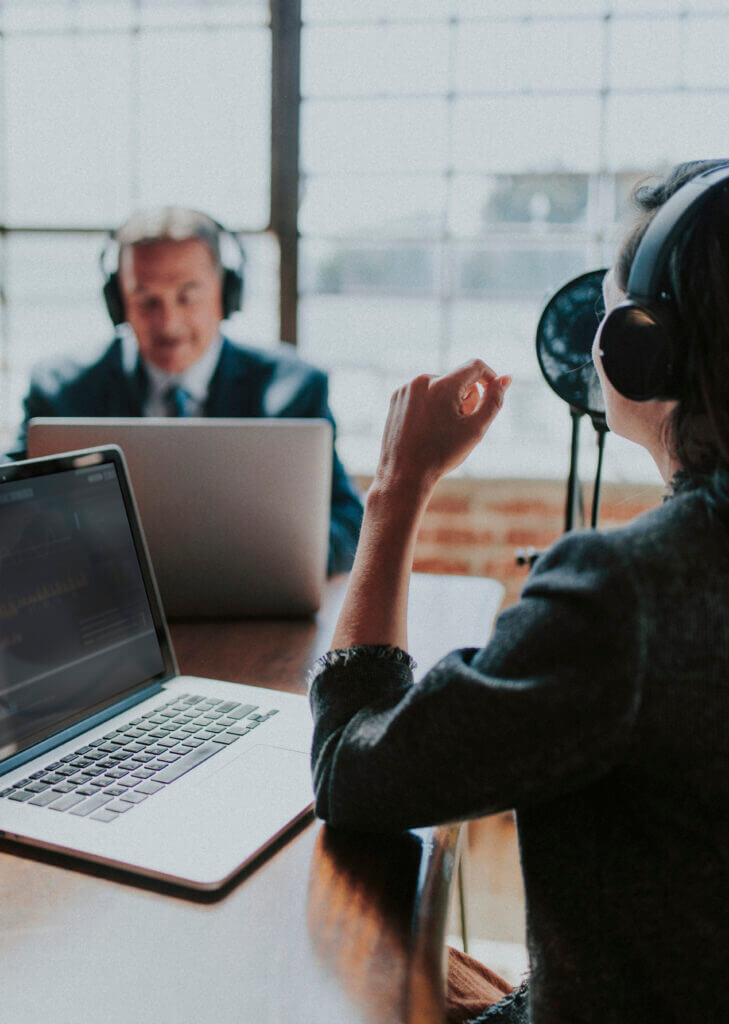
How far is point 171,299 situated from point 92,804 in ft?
5.08

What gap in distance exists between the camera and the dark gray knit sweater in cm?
54

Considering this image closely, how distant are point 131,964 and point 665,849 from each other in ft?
1.15

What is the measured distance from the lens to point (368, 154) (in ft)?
8.95

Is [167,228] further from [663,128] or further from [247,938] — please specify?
[247,938]

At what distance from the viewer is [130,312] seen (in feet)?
6.97

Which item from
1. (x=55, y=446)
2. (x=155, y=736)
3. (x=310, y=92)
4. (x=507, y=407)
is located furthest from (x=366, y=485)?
(x=155, y=736)

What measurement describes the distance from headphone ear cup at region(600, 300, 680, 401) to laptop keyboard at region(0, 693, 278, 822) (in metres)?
0.49

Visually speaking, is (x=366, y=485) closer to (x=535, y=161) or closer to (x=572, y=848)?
(x=535, y=161)

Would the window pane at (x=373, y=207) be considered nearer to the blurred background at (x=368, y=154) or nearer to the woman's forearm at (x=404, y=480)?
the blurred background at (x=368, y=154)

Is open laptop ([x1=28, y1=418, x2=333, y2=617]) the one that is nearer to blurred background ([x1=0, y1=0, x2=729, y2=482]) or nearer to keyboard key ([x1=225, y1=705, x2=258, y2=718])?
keyboard key ([x1=225, y1=705, x2=258, y2=718])

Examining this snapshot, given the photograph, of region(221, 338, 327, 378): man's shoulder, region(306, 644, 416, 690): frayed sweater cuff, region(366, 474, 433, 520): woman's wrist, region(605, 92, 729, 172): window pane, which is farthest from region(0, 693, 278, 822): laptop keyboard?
region(605, 92, 729, 172): window pane

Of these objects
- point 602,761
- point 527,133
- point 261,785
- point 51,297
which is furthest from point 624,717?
point 51,297

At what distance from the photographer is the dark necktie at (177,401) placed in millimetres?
2102

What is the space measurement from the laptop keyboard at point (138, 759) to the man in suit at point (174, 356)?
115 cm
